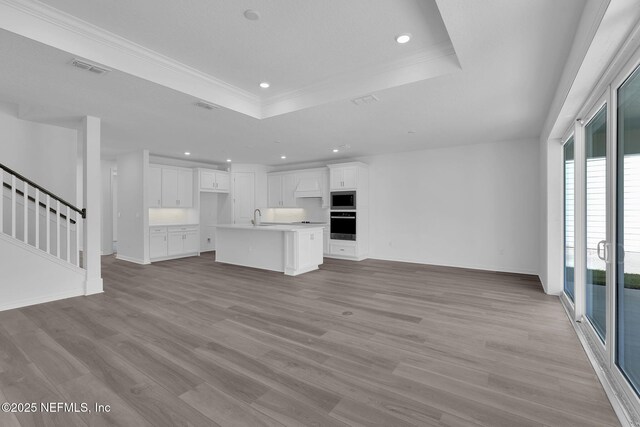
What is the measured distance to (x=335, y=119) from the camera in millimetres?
4473

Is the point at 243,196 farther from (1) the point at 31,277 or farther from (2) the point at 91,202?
(1) the point at 31,277

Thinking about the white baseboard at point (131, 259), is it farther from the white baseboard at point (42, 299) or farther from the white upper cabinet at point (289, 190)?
the white upper cabinet at point (289, 190)

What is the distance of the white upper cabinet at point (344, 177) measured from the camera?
7.25 m

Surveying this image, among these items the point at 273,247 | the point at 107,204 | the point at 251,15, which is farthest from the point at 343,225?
the point at 107,204

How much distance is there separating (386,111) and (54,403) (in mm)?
4419

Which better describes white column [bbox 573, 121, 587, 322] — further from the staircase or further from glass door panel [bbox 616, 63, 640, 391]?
the staircase

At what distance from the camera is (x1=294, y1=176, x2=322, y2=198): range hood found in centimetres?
803

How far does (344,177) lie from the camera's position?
740 centimetres

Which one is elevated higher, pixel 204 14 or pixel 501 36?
pixel 204 14

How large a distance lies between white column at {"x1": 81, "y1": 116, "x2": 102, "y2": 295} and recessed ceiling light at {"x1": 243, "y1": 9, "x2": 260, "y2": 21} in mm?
3468

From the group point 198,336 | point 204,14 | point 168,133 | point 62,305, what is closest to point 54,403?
point 198,336

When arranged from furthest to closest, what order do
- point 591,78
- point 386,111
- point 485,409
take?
point 386,111 < point 591,78 < point 485,409

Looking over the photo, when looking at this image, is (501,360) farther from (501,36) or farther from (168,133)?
(168,133)

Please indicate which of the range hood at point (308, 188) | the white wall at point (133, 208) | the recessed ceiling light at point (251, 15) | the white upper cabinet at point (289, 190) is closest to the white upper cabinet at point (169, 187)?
the white wall at point (133, 208)
